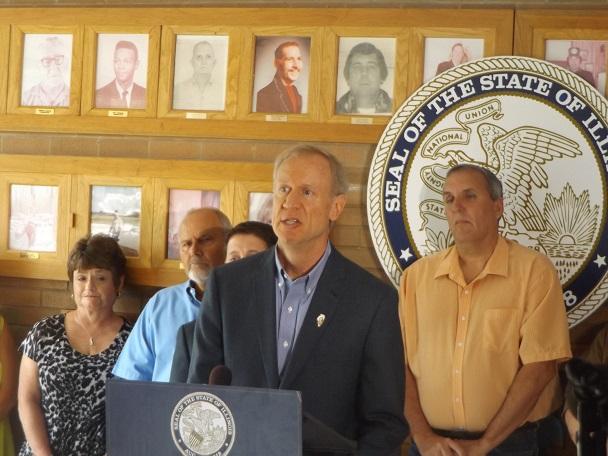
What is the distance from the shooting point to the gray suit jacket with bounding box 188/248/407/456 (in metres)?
2.10

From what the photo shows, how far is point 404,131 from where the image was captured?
384cm

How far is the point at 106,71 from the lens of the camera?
4.19 meters

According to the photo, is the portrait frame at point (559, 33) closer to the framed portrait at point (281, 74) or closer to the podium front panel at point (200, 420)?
the framed portrait at point (281, 74)

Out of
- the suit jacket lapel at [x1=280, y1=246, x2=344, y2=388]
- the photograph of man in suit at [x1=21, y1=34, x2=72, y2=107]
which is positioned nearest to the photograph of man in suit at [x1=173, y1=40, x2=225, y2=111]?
the photograph of man in suit at [x1=21, y1=34, x2=72, y2=107]

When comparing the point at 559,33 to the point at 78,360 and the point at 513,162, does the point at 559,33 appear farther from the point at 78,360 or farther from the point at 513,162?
the point at 78,360

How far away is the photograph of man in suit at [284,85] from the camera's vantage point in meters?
3.97

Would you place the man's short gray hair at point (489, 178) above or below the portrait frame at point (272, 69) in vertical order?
below

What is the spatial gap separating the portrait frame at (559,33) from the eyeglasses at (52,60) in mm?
2013

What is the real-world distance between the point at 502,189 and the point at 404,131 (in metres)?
0.46

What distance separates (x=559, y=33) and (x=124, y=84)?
1.87 meters

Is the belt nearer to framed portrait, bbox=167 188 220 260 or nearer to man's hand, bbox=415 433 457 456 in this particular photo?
man's hand, bbox=415 433 457 456

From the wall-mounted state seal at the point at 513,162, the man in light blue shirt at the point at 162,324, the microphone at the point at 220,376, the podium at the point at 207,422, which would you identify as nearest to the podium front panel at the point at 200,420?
the podium at the point at 207,422

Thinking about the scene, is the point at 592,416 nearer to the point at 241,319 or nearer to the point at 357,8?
the point at 241,319

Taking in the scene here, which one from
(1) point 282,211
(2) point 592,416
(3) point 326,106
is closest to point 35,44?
(3) point 326,106
